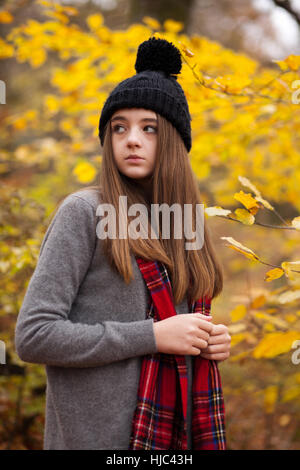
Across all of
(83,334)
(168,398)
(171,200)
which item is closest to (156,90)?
(171,200)

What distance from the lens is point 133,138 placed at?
151 cm

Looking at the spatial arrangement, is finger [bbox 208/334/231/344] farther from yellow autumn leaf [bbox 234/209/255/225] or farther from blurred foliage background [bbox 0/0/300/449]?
yellow autumn leaf [bbox 234/209/255/225]

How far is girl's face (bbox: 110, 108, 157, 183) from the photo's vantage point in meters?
1.54

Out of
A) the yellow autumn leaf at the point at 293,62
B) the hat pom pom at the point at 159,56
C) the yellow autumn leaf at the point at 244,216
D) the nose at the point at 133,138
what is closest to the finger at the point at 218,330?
the yellow autumn leaf at the point at 244,216

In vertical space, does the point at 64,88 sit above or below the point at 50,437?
above

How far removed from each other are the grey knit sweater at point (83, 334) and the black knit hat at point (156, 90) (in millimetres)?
435

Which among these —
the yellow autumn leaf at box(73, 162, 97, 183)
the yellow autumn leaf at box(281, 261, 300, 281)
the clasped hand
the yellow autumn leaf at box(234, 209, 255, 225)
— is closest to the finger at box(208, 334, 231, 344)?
the clasped hand

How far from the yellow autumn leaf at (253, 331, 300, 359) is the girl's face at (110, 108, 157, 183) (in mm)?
1045

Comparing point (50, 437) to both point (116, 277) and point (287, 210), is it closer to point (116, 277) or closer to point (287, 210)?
point (116, 277)

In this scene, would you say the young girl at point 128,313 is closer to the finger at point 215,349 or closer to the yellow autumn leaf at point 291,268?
the finger at point 215,349
